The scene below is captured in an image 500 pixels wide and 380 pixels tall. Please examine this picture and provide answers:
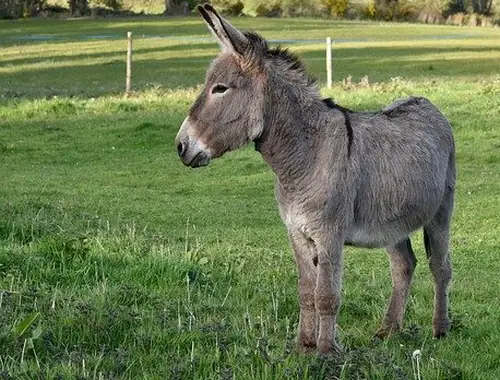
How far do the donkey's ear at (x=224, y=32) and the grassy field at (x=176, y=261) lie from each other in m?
1.86

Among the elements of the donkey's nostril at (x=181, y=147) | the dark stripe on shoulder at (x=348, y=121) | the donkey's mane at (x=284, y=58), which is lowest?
the donkey's nostril at (x=181, y=147)

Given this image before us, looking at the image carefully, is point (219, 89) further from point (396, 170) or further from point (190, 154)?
point (396, 170)

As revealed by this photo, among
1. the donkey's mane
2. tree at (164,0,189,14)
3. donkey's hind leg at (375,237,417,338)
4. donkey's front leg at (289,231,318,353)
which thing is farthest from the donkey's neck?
tree at (164,0,189,14)

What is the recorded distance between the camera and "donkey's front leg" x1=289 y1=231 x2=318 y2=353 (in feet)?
21.3

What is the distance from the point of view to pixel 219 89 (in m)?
6.31

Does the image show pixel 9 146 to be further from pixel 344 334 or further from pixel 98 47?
pixel 98 47

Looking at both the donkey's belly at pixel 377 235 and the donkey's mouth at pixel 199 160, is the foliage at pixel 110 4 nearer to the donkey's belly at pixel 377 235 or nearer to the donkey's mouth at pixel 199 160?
the donkey's belly at pixel 377 235

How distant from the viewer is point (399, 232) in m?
6.93

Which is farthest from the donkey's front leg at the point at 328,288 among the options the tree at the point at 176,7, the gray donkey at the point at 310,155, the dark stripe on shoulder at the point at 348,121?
the tree at the point at 176,7

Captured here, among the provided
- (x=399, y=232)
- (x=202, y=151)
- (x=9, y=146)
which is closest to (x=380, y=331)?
(x=399, y=232)

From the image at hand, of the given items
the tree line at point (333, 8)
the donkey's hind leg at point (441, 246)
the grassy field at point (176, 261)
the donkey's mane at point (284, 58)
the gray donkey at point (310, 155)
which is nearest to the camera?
the grassy field at point (176, 261)

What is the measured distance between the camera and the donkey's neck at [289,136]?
251 inches

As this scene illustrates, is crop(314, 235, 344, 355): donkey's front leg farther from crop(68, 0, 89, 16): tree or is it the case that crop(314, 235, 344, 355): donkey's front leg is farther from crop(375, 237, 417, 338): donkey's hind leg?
crop(68, 0, 89, 16): tree

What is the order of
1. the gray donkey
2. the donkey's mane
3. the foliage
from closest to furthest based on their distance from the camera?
the gray donkey < the donkey's mane < the foliage
